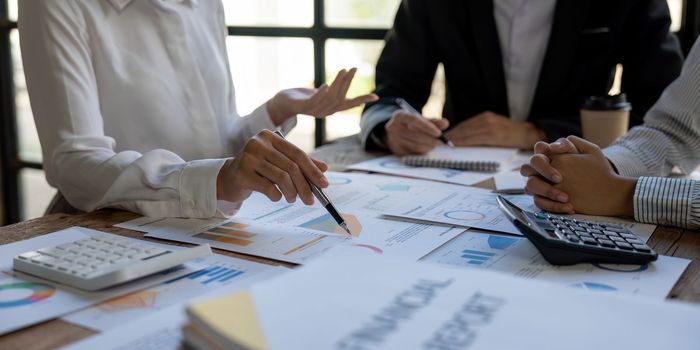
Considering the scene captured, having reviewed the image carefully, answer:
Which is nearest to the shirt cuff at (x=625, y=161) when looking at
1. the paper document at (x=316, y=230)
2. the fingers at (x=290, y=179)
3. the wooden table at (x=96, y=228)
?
the wooden table at (x=96, y=228)

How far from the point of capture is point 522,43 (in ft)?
6.08

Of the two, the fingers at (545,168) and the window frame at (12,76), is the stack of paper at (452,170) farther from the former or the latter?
the window frame at (12,76)

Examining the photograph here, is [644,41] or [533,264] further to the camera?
[644,41]

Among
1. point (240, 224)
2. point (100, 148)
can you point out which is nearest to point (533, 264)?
point (240, 224)

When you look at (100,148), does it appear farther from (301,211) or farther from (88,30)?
(301,211)

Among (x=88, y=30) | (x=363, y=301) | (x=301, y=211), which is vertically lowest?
(x=301, y=211)

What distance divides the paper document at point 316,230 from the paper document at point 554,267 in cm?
4

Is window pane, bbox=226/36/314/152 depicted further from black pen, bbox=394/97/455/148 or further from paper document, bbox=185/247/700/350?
paper document, bbox=185/247/700/350

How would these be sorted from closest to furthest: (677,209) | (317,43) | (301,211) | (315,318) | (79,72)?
(315,318)
(677,209)
(301,211)
(79,72)
(317,43)

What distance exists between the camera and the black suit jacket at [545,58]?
173 cm

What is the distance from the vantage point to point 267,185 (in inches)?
42.6

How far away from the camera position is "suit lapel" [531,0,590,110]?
1.77 m

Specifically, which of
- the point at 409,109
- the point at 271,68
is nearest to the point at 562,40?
the point at 409,109

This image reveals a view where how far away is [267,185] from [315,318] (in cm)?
52
